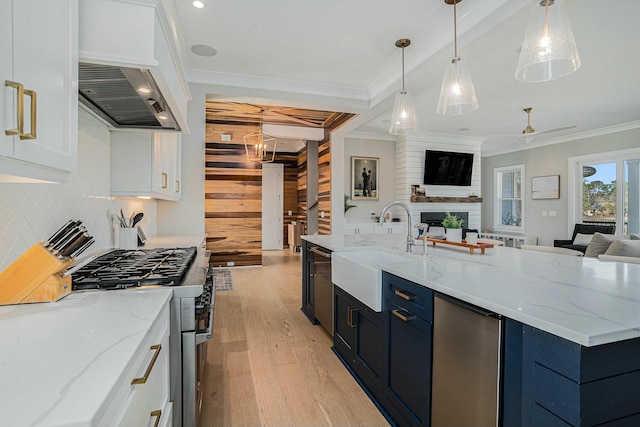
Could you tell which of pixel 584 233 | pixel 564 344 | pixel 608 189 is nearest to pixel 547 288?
pixel 564 344

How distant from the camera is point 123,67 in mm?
1323

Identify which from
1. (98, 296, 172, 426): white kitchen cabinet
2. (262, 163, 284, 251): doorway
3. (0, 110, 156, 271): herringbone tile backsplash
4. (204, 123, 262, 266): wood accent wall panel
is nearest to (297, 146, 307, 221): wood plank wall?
(262, 163, 284, 251): doorway

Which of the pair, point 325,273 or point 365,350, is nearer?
point 365,350

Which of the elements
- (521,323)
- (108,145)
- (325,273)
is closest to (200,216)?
(108,145)

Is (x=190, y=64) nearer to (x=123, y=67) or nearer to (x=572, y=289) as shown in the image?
(x=123, y=67)

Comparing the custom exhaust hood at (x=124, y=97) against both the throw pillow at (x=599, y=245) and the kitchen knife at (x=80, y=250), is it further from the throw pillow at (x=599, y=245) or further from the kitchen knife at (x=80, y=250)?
the throw pillow at (x=599, y=245)

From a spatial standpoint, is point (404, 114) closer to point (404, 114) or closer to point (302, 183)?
point (404, 114)

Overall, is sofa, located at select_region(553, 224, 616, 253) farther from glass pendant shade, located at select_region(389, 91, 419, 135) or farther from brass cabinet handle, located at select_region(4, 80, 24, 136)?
brass cabinet handle, located at select_region(4, 80, 24, 136)

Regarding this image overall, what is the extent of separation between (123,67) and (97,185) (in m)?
1.18

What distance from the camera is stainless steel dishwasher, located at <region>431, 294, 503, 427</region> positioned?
3.79 ft

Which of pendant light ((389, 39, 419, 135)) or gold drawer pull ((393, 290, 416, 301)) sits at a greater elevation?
pendant light ((389, 39, 419, 135))

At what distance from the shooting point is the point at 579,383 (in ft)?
2.91

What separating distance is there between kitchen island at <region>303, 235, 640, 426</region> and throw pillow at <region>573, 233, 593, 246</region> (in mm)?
5495

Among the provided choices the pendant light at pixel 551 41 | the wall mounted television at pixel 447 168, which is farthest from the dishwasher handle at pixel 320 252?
the wall mounted television at pixel 447 168
